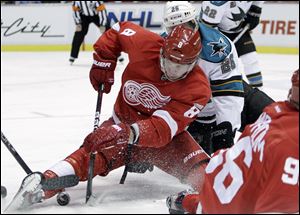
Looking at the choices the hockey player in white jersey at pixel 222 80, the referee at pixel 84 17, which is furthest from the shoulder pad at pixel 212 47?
the referee at pixel 84 17

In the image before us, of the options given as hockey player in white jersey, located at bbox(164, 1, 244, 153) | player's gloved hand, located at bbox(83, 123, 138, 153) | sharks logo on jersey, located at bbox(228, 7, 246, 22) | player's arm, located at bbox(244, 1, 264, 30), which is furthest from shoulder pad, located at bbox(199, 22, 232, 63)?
player's arm, located at bbox(244, 1, 264, 30)

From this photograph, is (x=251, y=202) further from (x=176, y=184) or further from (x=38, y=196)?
(x=176, y=184)

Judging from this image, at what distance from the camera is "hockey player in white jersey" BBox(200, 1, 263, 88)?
3.75 meters

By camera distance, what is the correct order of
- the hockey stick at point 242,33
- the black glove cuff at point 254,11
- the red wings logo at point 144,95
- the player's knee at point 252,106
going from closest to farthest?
the red wings logo at point 144,95
the player's knee at point 252,106
the hockey stick at point 242,33
the black glove cuff at point 254,11

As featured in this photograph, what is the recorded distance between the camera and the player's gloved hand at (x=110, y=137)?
202 centimetres

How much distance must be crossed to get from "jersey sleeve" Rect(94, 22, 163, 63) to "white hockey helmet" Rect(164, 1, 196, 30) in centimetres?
21

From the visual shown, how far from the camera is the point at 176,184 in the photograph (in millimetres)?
2486

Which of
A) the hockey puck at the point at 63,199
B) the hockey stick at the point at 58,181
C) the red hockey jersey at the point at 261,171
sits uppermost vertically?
the red hockey jersey at the point at 261,171

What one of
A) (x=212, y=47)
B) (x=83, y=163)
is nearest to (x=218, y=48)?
(x=212, y=47)

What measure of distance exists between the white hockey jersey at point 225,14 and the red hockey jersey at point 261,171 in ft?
7.20

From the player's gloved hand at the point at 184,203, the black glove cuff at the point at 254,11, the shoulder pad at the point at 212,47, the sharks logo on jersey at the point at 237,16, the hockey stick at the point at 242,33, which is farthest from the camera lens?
the black glove cuff at the point at 254,11

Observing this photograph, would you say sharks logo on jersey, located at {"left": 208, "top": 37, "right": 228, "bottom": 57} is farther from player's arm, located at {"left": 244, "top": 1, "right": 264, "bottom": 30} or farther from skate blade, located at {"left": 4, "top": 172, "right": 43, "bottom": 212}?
player's arm, located at {"left": 244, "top": 1, "right": 264, "bottom": 30}

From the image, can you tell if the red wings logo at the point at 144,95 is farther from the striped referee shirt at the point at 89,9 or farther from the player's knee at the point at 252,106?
the striped referee shirt at the point at 89,9

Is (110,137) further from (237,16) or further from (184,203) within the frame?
(237,16)
